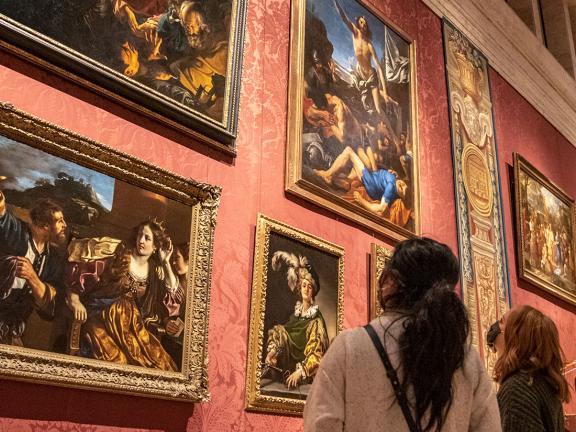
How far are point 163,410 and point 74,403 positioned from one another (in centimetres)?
62

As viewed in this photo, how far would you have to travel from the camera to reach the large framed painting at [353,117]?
18.9ft

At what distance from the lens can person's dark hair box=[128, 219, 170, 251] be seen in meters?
4.34

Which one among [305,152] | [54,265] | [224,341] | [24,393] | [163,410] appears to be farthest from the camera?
[305,152]

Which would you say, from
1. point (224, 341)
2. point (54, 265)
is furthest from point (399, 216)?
point (54, 265)

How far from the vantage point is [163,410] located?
13.8ft

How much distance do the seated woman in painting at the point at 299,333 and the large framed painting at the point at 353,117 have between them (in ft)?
1.98

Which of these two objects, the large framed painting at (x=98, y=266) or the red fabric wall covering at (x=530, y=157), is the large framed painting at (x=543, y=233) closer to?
the red fabric wall covering at (x=530, y=157)

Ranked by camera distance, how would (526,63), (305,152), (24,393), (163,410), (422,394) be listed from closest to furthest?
(422,394) < (24,393) < (163,410) < (305,152) < (526,63)

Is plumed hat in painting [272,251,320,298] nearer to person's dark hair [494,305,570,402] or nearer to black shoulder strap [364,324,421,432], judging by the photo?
person's dark hair [494,305,570,402]

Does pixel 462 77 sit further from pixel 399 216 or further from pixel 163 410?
pixel 163 410

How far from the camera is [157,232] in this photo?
4445mm

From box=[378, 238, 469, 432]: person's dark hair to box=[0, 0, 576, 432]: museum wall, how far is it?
6.07ft

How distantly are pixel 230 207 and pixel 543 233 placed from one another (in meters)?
5.88

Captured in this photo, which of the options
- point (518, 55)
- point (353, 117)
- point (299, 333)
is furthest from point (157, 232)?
point (518, 55)
